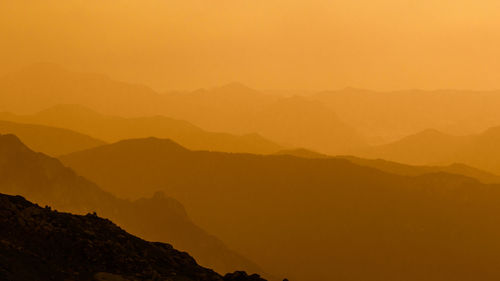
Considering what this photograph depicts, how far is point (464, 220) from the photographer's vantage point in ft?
643

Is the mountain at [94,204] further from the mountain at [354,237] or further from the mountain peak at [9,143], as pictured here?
the mountain at [354,237]

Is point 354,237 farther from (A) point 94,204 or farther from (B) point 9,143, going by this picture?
(B) point 9,143

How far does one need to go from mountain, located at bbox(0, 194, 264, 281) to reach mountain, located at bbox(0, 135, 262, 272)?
107 metres

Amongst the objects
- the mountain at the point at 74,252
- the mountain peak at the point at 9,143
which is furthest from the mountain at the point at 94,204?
the mountain at the point at 74,252

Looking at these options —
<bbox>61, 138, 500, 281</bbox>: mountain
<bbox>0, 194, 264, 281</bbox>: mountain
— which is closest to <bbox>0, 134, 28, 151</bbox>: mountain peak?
<bbox>61, 138, 500, 281</bbox>: mountain

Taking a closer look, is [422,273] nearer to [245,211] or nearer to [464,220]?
[464,220]

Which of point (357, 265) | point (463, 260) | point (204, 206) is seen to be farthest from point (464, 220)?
point (204, 206)

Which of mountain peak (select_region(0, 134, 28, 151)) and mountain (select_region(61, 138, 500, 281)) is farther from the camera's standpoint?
mountain (select_region(61, 138, 500, 281))

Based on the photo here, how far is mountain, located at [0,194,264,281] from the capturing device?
30938mm

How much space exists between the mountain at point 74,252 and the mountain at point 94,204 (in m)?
107

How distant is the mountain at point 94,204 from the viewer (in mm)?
145250

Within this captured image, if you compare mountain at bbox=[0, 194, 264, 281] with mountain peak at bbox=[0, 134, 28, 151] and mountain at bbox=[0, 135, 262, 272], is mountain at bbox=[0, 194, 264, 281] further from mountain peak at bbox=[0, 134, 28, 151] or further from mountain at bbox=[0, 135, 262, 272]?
mountain peak at bbox=[0, 134, 28, 151]

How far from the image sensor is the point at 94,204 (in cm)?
14975

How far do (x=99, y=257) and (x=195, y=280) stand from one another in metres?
5.25
